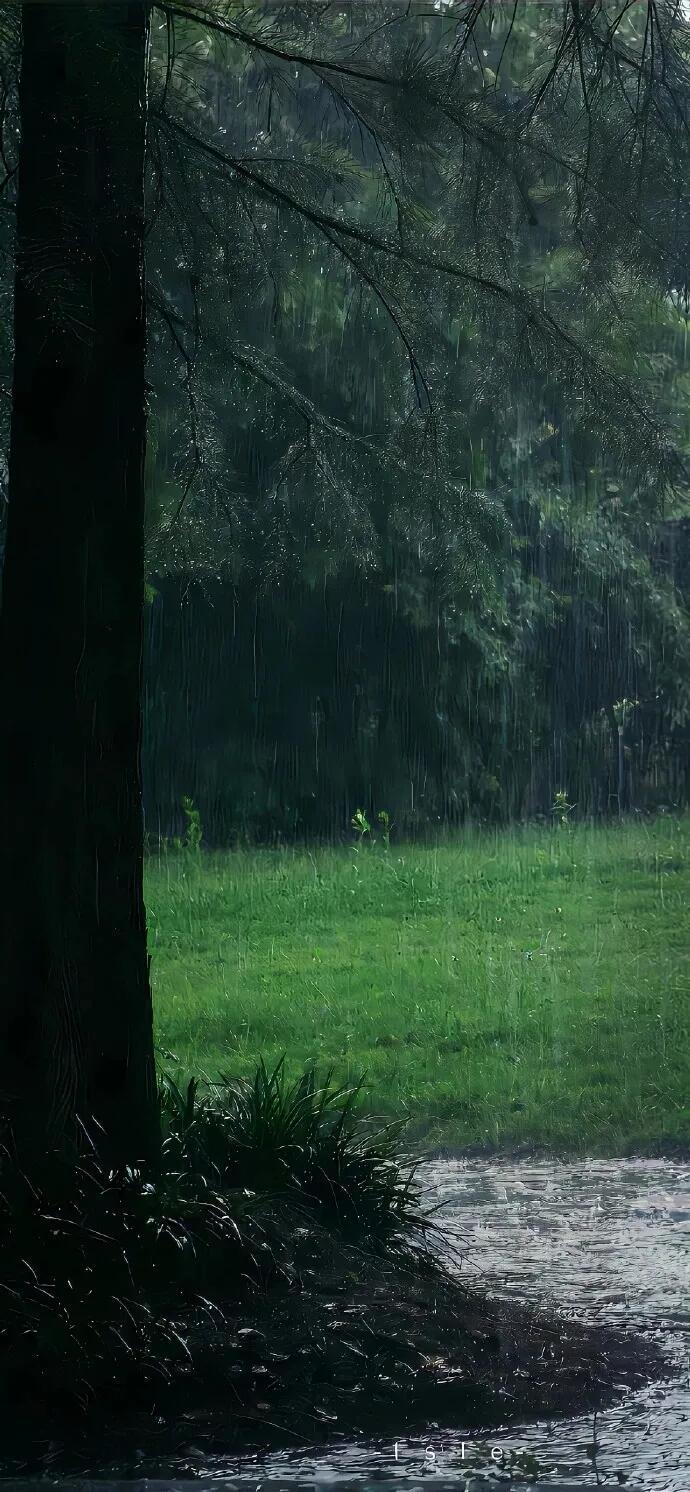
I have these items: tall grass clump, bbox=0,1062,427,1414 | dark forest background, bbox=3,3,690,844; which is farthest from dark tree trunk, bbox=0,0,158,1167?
dark forest background, bbox=3,3,690,844

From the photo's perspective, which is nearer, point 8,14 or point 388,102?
point 8,14

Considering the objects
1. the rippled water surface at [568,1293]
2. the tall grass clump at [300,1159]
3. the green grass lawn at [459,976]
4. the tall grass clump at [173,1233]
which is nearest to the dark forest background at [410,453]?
the green grass lawn at [459,976]

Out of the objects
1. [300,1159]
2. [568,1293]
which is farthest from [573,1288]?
[300,1159]

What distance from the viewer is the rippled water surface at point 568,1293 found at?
15.2 feet

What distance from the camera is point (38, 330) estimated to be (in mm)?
6238

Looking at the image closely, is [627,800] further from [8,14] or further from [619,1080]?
[8,14]

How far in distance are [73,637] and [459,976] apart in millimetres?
10204

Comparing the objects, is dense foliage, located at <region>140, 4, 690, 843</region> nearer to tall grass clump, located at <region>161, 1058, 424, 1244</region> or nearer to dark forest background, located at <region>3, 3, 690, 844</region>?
dark forest background, located at <region>3, 3, 690, 844</region>

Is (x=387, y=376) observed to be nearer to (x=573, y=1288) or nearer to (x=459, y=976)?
(x=573, y=1288)

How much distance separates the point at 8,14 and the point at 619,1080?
311 inches

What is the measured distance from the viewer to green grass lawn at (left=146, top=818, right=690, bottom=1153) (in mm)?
11383

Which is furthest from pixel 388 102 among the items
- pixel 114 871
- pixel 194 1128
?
pixel 194 1128

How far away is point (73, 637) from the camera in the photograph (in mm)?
6180

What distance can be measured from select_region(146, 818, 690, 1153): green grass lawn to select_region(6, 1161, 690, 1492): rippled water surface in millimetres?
1095
